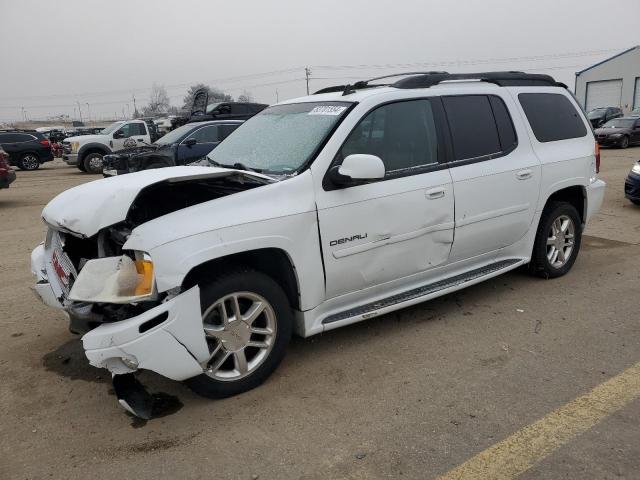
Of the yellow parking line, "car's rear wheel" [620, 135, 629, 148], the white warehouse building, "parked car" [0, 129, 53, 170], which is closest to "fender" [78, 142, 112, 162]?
"parked car" [0, 129, 53, 170]

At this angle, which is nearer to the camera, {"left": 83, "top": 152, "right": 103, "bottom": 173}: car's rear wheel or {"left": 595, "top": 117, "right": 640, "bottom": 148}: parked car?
{"left": 83, "top": 152, "right": 103, "bottom": 173}: car's rear wheel

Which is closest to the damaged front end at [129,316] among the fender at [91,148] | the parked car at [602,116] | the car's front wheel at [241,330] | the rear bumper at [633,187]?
the car's front wheel at [241,330]

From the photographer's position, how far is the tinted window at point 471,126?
165 inches

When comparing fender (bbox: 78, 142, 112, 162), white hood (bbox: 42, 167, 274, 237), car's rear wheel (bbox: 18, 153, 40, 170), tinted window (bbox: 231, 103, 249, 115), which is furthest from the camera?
car's rear wheel (bbox: 18, 153, 40, 170)

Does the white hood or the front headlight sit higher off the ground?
the white hood

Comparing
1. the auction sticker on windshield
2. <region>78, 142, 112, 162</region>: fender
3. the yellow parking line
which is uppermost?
the auction sticker on windshield

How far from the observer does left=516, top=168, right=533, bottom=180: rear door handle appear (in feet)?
14.8

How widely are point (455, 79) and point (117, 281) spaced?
312 centimetres

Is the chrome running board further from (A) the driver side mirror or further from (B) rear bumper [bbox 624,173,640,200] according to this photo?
(B) rear bumper [bbox 624,173,640,200]

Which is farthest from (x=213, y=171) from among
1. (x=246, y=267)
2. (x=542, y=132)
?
(x=542, y=132)

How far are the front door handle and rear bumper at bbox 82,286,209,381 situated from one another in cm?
187

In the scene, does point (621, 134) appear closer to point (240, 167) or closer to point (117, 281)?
point (240, 167)

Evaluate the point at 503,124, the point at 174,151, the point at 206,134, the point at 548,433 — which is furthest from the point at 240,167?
the point at 206,134

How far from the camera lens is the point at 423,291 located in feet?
13.2
